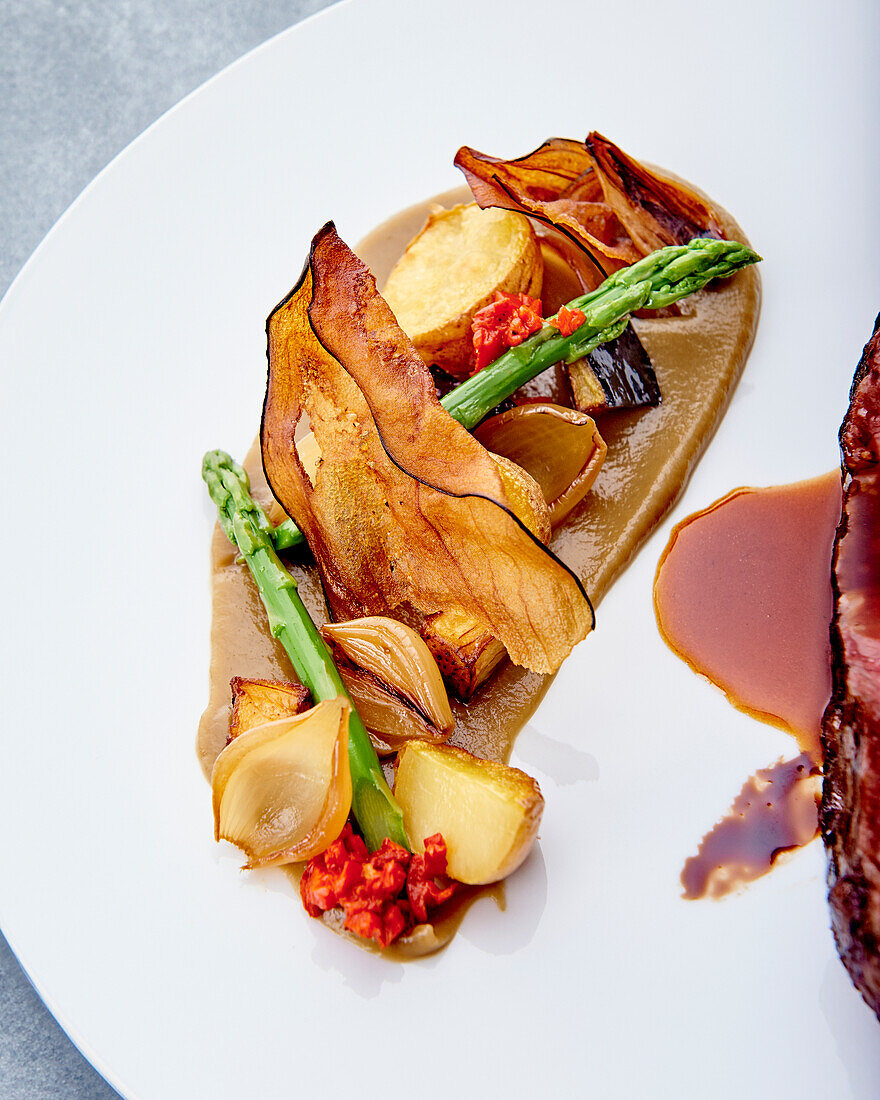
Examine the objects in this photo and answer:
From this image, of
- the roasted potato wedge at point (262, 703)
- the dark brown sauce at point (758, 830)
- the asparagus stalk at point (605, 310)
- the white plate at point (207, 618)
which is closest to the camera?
the white plate at point (207, 618)

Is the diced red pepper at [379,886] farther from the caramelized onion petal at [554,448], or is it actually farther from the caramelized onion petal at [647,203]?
the caramelized onion petal at [647,203]

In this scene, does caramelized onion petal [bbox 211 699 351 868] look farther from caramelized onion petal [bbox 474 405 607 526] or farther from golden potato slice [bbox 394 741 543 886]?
caramelized onion petal [bbox 474 405 607 526]

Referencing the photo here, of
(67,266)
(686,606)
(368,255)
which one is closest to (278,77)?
(368,255)

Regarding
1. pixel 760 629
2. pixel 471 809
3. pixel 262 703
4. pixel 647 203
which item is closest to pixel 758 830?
pixel 760 629

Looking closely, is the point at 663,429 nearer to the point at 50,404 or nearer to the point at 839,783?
the point at 839,783

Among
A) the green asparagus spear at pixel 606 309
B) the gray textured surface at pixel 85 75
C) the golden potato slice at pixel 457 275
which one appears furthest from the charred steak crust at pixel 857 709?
the gray textured surface at pixel 85 75

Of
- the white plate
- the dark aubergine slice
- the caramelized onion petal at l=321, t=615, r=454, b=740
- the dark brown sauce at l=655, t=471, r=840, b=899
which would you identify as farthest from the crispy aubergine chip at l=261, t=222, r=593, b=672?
the dark aubergine slice
